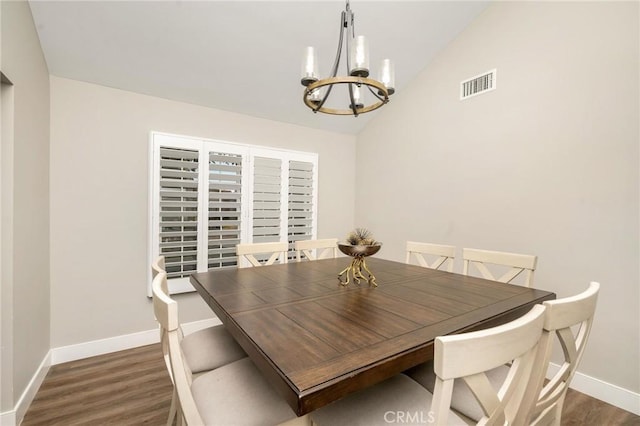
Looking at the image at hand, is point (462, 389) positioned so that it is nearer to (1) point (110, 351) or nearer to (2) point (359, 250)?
(2) point (359, 250)

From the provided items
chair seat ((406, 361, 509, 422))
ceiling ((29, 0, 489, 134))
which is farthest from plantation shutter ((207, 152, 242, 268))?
chair seat ((406, 361, 509, 422))

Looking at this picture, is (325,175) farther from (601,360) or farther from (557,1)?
(601,360)

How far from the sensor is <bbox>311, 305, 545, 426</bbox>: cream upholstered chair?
0.65 meters

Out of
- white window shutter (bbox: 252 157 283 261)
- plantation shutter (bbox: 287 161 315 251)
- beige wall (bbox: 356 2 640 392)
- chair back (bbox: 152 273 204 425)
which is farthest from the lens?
plantation shutter (bbox: 287 161 315 251)

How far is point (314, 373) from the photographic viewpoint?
80cm

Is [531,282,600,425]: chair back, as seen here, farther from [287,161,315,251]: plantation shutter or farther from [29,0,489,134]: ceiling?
[287,161,315,251]: plantation shutter

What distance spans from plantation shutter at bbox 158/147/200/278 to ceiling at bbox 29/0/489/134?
0.61 meters

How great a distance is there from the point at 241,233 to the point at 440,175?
2.20m

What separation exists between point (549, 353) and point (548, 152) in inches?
79.1

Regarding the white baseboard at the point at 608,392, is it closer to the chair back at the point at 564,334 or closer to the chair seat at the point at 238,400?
the chair back at the point at 564,334

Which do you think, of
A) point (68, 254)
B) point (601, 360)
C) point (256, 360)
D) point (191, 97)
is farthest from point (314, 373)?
point (191, 97)

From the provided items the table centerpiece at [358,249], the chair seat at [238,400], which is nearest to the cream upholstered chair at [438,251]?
the table centerpiece at [358,249]

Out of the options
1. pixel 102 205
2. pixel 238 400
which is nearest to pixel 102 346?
pixel 102 205

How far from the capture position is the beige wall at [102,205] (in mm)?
2348
